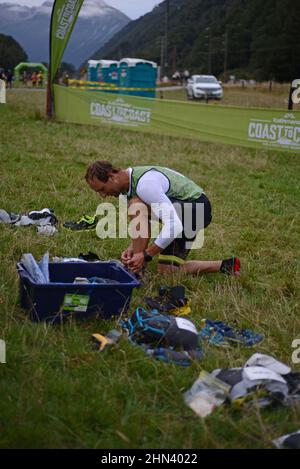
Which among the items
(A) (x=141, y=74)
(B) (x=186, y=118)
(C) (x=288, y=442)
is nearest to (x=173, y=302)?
(C) (x=288, y=442)

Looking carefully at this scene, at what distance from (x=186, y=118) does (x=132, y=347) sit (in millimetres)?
9931

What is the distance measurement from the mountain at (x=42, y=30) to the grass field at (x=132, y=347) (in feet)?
301

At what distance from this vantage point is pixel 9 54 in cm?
6881

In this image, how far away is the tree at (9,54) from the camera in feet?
219

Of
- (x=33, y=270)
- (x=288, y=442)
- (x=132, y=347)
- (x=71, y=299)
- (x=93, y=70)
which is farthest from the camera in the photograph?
(x=93, y=70)

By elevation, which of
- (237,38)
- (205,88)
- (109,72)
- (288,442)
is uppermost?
(237,38)

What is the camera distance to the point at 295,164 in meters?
9.79

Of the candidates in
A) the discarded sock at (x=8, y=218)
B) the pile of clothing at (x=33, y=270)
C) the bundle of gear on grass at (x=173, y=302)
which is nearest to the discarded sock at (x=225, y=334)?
the bundle of gear on grass at (x=173, y=302)

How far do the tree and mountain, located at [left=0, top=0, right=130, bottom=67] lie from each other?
15.0m

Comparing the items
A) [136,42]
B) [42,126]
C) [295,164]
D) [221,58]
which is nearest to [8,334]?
[295,164]

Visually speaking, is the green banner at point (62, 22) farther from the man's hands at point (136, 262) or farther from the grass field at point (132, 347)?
the man's hands at point (136, 262)

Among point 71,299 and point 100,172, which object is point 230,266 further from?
point 71,299
